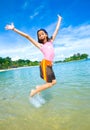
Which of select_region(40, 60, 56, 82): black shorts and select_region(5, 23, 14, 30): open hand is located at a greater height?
select_region(5, 23, 14, 30): open hand

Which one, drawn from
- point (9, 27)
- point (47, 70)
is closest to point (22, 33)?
point (9, 27)

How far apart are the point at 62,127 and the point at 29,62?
551 ft

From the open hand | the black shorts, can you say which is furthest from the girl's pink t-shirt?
the open hand

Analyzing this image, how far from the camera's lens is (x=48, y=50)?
6.55 meters

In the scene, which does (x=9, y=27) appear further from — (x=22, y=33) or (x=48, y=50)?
(x=48, y=50)

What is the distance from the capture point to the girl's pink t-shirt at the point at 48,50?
656cm

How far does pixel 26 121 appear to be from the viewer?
Answer: 7152 millimetres

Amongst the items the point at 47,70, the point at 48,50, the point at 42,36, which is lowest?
the point at 47,70

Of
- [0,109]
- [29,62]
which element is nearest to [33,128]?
[0,109]

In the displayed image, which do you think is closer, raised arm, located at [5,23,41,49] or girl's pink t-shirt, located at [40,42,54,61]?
raised arm, located at [5,23,41,49]

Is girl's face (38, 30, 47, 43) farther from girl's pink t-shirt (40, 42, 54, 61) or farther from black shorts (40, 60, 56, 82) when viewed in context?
black shorts (40, 60, 56, 82)

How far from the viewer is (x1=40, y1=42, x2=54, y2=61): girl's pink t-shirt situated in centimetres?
656

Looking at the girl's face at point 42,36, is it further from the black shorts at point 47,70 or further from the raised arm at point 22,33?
the black shorts at point 47,70

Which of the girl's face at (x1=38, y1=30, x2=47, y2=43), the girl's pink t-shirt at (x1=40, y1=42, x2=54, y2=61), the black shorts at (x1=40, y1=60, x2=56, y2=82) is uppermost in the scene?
the girl's face at (x1=38, y1=30, x2=47, y2=43)
